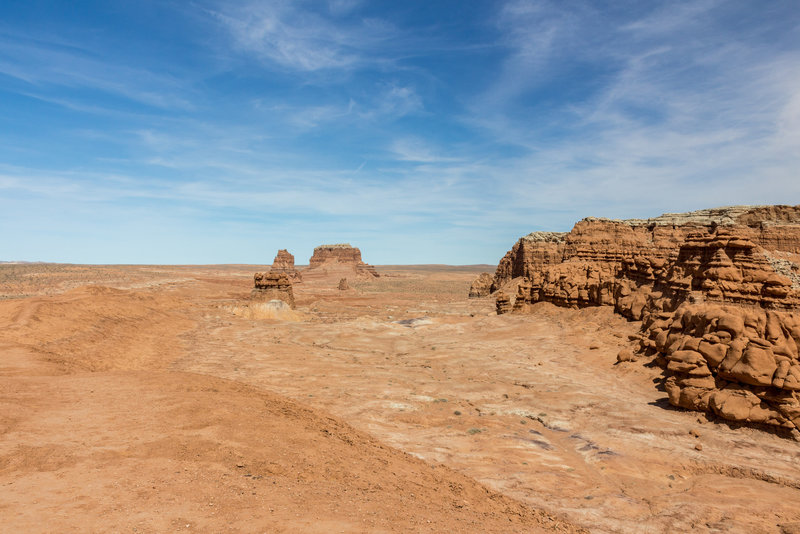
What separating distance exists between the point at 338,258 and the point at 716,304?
10801 cm

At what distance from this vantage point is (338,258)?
12125 centimetres

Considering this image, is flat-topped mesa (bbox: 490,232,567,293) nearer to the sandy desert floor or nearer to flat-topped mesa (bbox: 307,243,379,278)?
the sandy desert floor

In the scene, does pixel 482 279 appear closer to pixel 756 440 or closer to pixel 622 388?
pixel 622 388

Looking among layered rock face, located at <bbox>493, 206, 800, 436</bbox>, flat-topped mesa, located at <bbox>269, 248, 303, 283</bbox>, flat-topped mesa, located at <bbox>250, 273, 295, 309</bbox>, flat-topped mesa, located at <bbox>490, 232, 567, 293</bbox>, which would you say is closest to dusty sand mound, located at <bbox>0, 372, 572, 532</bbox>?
layered rock face, located at <bbox>493, 206, 800, 436</bbox>

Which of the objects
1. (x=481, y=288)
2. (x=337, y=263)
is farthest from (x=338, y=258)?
(x=481, y=288)

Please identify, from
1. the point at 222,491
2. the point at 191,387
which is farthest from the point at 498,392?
the point at 222,491

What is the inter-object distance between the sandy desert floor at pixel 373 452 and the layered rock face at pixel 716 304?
1056mm

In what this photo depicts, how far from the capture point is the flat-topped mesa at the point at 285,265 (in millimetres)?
98931

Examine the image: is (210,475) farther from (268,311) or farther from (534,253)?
(534,253)

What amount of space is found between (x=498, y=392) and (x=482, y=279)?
51.0 meters

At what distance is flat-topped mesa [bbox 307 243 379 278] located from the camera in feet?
394

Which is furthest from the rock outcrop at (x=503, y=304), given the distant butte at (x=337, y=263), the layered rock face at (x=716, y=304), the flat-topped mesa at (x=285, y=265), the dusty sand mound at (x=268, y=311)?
the distant butte at (x=337, y=263)

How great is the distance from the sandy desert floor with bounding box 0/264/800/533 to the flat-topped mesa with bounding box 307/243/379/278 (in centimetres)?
9980

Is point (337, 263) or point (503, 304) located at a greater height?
point (337, 263)
